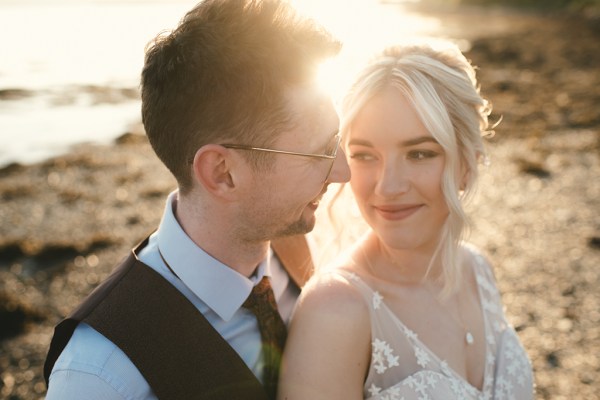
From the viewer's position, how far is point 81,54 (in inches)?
995

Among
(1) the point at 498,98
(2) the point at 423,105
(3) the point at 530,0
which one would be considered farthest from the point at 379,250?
(3) the point at 530,0

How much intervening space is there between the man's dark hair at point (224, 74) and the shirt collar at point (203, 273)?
0.96ft

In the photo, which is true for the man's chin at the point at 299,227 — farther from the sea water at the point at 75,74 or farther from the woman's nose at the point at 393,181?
the sea water at the point at 75,74

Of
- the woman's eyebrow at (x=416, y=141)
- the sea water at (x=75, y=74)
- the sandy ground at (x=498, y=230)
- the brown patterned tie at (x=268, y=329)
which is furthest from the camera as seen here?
the sandy ground at (x=498, y=230)

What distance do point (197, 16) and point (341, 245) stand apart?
6.17 ft

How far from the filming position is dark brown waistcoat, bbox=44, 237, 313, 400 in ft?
7.25

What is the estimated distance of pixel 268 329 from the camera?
2.65m

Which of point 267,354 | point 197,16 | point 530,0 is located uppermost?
point 197,16

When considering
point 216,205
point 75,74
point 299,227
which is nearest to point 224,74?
point 216,205

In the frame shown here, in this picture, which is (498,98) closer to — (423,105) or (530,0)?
(423,105)

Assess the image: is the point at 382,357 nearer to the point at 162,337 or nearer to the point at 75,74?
the point at 162,337

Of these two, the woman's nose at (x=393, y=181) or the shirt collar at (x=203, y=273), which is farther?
the woman's nose at (x=393, y=181)

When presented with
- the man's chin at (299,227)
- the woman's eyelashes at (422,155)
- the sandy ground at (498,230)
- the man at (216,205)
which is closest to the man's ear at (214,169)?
the man at (216,205)

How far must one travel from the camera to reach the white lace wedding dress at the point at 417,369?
9.07 ft
